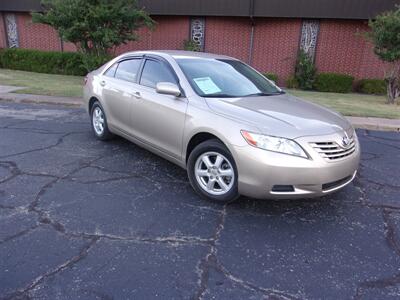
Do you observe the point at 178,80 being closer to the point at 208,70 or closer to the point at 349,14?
the point at 208,70

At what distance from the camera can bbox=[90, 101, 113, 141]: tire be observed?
5.56 m

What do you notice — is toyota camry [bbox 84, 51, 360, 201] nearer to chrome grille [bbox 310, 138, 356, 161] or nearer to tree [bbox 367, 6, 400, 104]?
chrome grille [bbox 310, 138, 356, 161]

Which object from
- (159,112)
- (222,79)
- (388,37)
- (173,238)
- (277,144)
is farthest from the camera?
(388,37)

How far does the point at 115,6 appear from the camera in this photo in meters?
11.4

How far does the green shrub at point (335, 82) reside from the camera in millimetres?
14984

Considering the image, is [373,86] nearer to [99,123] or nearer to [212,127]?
[99,123]

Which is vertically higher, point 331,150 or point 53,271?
point 331,150

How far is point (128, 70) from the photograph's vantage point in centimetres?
505

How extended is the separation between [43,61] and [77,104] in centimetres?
993

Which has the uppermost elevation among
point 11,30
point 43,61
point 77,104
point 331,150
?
point 11,30

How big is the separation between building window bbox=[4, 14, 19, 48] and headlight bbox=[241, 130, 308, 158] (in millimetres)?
21544

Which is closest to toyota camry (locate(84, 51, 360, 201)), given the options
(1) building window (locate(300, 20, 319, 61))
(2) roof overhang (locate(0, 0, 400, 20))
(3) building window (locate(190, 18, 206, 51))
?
(2) roof overhang (locate(0, 0, 400, 20))

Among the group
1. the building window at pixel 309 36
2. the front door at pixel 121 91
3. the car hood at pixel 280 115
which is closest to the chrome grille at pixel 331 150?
the car hood at pixel 280 115

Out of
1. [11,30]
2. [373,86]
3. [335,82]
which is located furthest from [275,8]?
[11,30]
